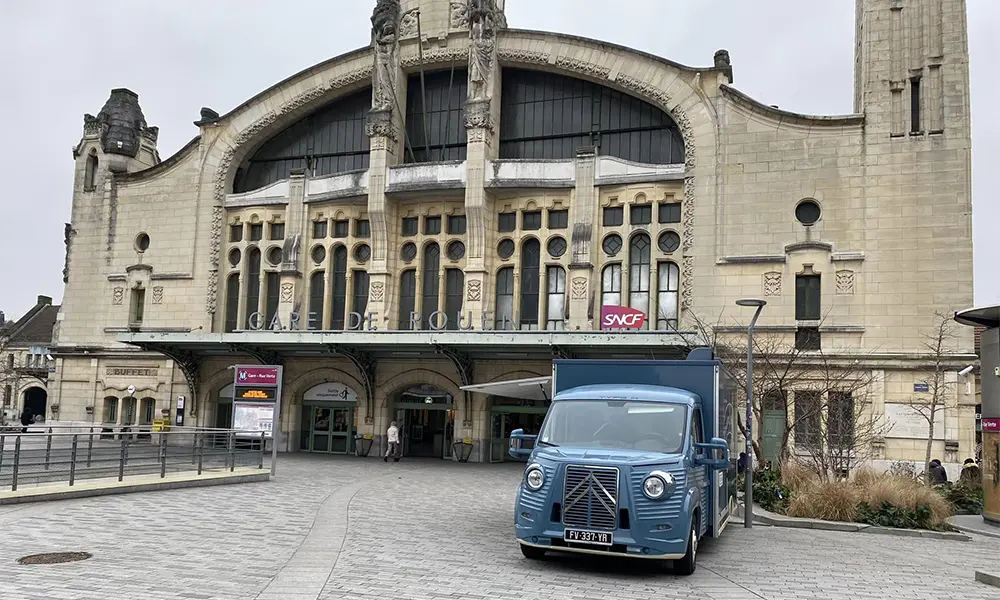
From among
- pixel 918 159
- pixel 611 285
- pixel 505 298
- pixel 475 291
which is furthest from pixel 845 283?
pixel 475 291

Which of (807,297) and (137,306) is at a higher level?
(807,297)

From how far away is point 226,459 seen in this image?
22031 millimetres

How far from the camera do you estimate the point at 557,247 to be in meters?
32.2

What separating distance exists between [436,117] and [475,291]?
335 inches

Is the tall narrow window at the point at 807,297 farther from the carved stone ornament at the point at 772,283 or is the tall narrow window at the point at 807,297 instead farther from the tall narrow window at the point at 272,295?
the tall narrow window at the point at 272,295

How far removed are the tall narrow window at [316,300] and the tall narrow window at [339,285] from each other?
0.48 metres

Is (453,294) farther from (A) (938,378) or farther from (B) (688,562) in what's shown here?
(B) (688,562)

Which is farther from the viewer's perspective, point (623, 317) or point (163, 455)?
point (623, 317)

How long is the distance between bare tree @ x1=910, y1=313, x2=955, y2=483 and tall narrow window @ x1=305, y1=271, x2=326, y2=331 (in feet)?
70.5

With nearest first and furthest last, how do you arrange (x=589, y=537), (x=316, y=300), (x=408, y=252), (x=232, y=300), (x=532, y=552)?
(x=589, y=537) < (x=532, y=552) < (x=408, y=252) < (x=316, y=300) < (x=232, y=300)

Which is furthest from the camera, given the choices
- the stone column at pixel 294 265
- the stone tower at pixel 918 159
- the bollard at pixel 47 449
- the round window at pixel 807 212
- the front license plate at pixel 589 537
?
the stone column at pixel 294 265

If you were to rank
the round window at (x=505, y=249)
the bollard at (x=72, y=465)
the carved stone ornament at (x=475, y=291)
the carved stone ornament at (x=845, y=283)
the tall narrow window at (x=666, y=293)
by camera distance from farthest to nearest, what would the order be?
the round window at (x=505, y=249), the carved stone ornament at (x=475, y=291), the tall narrow window at (x=666, y=293), the carved stone ornament at (x=845, y=283), the bollard at (x=72, y=465)

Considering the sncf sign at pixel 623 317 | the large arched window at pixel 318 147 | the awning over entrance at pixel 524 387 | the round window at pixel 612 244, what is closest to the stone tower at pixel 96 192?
the large arched window at pixel 318 147

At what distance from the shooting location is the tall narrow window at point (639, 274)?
3089cm
